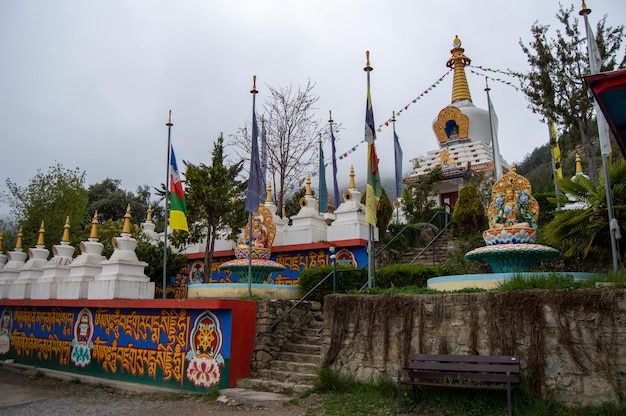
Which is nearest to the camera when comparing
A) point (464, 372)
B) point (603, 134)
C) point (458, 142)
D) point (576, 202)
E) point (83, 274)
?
point (464, 372)

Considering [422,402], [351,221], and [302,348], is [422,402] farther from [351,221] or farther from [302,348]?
[351,221]

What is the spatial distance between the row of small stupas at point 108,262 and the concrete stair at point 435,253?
2164 millimetres

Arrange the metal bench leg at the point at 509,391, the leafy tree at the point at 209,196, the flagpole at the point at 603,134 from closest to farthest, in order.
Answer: the metal bench leg at the point at 509,391, the flagpole at the point at 603,134, the leafy tree at the point at 209,196

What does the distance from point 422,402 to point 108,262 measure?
28.5 feet

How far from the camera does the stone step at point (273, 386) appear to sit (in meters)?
9.28

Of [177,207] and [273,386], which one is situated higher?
[177,207]

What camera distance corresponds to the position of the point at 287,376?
9875 millimetres

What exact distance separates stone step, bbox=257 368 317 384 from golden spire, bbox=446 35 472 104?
2942 cm

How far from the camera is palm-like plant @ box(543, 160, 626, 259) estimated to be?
9.53 m

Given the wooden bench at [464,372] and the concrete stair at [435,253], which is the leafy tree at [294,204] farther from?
the wooden bench at [464,372]

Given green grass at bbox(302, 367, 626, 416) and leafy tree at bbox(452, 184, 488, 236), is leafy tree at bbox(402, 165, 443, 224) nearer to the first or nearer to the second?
leafy tree at bbox(452, 184, 488, 236)

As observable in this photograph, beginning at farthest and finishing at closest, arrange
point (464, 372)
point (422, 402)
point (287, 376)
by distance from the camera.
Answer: point (287, 376) < point (422, 402) < point (464, 372)

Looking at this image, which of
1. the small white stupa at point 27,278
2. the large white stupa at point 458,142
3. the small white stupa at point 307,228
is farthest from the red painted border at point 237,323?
the large white stupa at point 458,142

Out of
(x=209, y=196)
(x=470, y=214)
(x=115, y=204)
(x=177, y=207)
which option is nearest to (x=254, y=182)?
(x=177, y=207)
